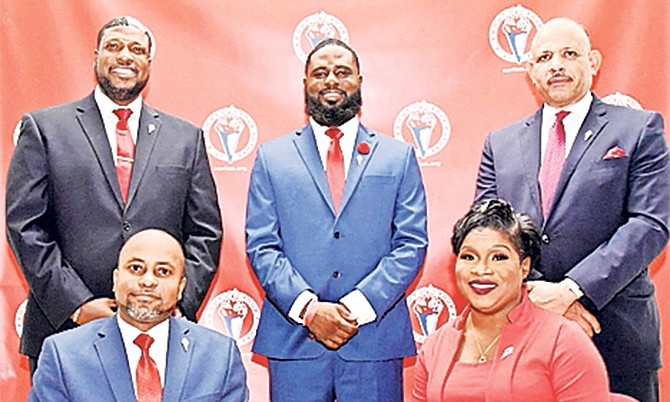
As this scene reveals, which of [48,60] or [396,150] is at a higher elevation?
[48,60]

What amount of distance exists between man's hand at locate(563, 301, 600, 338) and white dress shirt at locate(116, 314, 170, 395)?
135 centimetres

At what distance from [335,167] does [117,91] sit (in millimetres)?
850

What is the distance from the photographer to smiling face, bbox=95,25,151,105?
12.0ft

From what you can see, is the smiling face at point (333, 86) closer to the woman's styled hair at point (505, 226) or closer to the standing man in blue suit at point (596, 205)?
the standing man in blue suit at point (596, 205)

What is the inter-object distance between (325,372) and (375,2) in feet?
6.15

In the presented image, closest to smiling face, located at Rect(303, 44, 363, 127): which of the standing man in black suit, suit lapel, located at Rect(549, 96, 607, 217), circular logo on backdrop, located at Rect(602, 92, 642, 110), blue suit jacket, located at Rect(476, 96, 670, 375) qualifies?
the standing man in black suit

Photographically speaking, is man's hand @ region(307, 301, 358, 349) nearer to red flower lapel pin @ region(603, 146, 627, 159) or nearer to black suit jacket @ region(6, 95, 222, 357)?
black suit jacket @ region(6, 95, 222, 357)

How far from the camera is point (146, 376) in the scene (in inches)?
119

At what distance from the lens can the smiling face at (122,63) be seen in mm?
3646

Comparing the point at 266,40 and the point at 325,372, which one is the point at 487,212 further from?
the point at 266,40

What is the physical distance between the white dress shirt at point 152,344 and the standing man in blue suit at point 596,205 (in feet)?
4.06

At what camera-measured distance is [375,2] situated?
4.58 meters

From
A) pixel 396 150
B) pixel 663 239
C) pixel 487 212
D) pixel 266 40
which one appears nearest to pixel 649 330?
pixel 663 239

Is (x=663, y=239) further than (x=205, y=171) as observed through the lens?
No
